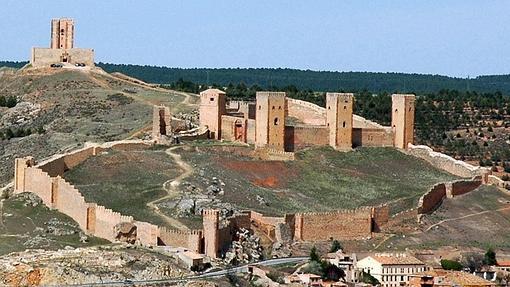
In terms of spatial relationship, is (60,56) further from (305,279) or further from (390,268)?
(305,279)

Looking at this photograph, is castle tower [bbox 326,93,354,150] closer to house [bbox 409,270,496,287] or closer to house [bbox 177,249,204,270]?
house [bbox 409,270,496,287]

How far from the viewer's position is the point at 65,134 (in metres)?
90.4

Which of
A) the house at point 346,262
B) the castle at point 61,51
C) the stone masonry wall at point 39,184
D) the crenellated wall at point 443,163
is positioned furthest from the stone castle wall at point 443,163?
the castle at point 61,51

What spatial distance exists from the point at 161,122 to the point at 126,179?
9.16 metres

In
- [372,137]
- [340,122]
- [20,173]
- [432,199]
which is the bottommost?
[432,199]

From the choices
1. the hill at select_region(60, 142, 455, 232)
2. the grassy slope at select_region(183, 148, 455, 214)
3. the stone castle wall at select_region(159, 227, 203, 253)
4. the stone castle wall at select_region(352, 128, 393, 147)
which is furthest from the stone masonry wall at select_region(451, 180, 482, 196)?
the stone castle wall at select_region(159, 227, 203, 253)

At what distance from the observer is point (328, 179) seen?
7688 cm

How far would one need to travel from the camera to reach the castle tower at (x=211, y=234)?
62.5m

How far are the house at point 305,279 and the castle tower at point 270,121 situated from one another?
1677 cm

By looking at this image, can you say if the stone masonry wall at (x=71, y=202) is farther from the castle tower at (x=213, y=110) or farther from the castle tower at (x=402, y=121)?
the castle tower at (x=402, y=121)

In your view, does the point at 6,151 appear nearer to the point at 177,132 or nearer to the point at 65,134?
the point at 65,134

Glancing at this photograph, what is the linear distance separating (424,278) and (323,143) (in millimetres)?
19275

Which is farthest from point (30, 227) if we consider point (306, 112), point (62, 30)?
point (62, 30)

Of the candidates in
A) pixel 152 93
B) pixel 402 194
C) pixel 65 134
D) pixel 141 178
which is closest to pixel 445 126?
pixel 152 93
